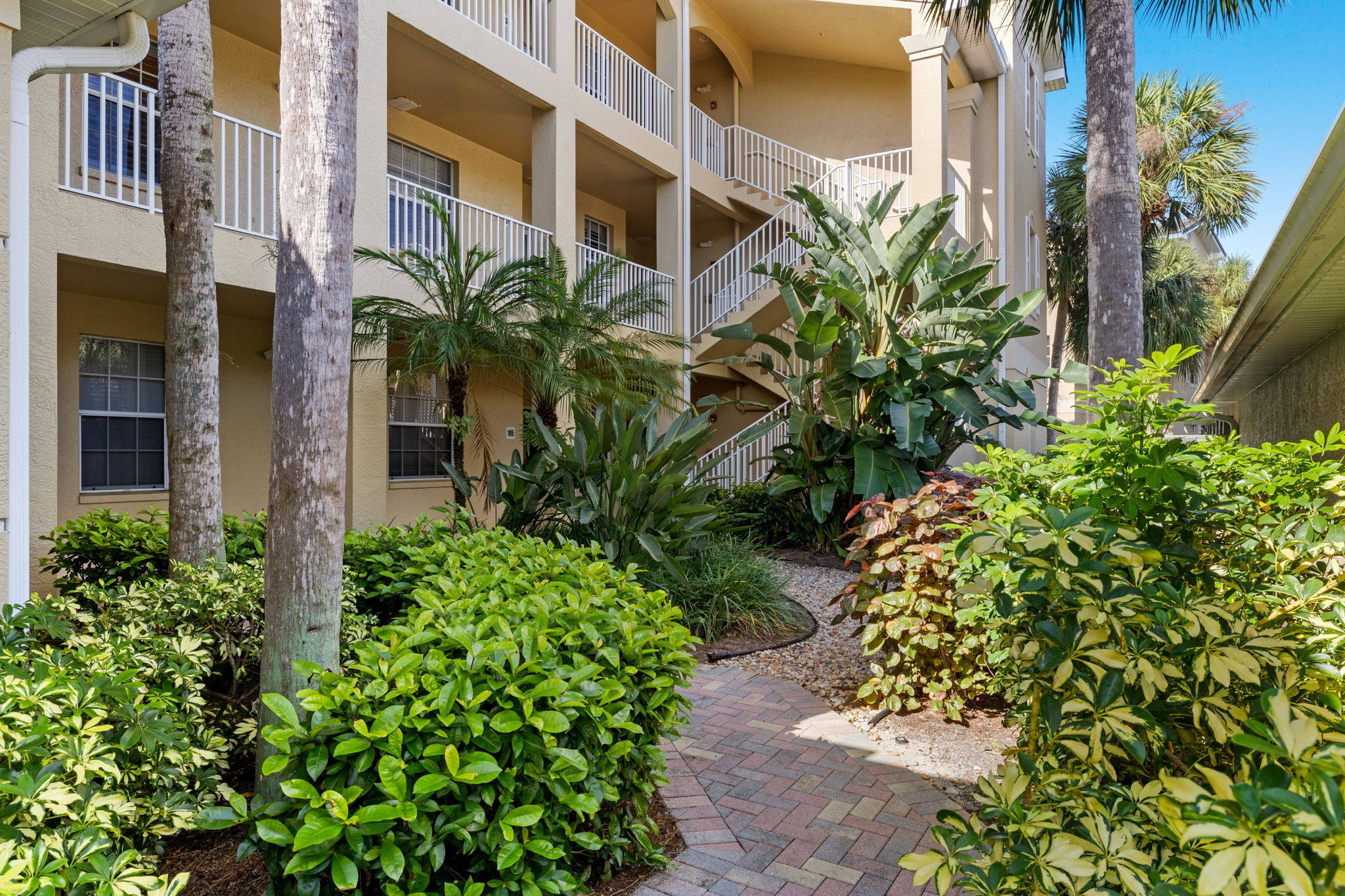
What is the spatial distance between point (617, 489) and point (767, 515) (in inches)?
189

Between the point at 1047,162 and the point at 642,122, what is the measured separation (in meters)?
16.0

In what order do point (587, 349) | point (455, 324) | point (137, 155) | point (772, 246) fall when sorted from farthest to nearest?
point (772, 246) < point (587, 349) < point (455, 324) < point (137, 155)

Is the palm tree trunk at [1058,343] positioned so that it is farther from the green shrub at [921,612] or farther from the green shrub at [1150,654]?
the green shrub at [1150,654]

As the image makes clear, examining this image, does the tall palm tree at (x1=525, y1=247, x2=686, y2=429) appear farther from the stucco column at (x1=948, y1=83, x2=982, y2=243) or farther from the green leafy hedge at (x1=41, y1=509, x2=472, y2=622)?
the stucco column at (x1=948, y1=83, x2=982, y2=243)

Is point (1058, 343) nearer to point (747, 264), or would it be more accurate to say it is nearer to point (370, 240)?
point (747, 264)

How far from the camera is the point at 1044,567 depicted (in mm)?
2152

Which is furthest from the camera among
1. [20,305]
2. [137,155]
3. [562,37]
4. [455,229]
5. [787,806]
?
[562,37]

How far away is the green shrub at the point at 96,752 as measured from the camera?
1.79m

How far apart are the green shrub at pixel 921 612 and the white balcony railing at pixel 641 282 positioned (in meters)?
7.49

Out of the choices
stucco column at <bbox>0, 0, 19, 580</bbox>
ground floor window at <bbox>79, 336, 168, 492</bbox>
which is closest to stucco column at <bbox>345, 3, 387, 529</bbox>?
ground floor window at <bbox>79, 336, 168, 492</bbox>

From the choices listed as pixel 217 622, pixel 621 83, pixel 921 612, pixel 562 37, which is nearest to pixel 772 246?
pixel 621 83

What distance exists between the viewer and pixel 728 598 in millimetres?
6695

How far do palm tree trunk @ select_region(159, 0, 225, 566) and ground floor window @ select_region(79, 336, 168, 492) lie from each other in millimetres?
3877


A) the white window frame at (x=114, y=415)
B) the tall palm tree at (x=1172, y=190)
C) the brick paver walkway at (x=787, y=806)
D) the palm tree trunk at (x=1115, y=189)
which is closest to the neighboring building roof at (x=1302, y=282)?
the palm tree trunk at (x=1115, y=189)
